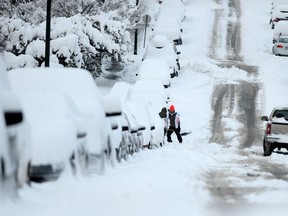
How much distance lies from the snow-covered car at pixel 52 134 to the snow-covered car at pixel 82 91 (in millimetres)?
656

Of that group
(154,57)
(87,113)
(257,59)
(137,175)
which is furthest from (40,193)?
(257,59)

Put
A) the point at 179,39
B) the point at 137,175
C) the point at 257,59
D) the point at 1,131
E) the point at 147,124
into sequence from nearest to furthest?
1. the point at 1,131
2. the point at 137,175
3. the point at 147,124
4. the point at 257,59
5. the point at 179,39

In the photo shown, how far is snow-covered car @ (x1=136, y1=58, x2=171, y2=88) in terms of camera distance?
114ft

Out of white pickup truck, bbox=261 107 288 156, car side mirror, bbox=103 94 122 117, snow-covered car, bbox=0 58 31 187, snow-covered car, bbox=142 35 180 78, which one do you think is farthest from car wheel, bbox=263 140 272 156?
snow-covered car, bbox=142 35 180 78

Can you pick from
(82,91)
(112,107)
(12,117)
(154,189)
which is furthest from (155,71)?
(12,117)

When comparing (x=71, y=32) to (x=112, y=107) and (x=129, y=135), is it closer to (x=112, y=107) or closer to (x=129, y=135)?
(x=129, y=135)

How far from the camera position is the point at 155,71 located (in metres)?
35.4

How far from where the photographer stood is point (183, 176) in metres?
11.1

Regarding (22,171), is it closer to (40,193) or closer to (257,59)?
(40,193)

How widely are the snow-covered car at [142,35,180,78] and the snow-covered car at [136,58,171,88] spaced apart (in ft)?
9.22

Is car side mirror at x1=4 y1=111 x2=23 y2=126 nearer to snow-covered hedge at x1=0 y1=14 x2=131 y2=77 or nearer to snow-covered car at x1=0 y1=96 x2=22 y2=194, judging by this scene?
snow-covered car at x1=0 y1=96 x2=22 y2=194

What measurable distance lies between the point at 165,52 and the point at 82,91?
29.6 metres

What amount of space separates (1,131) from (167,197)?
3261mm

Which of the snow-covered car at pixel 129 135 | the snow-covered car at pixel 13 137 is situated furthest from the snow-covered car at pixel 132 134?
the snow-covered car at pixel 13 137
